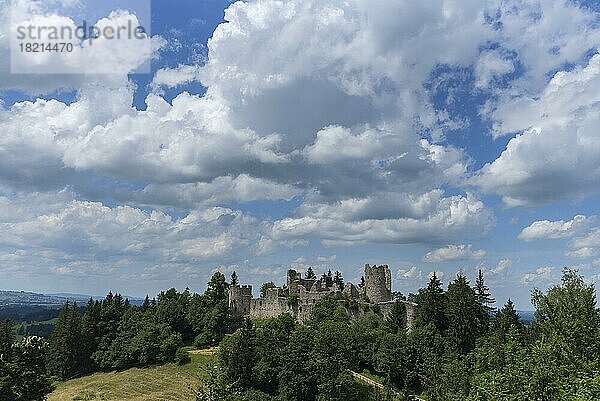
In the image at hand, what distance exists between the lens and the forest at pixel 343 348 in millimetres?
35562

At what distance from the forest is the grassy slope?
2.21m

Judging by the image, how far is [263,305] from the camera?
9275 cm

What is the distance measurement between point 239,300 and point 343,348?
32141 millimetres

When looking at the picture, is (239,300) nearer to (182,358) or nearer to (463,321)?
(182,358)

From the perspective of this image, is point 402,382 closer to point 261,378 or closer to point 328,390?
point 328,390

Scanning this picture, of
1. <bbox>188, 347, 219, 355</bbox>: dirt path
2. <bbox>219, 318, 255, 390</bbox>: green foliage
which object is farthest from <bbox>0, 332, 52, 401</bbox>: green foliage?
<bbox>188, 347, 219, 355</bbox>: dirt path

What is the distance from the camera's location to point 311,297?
86.6m

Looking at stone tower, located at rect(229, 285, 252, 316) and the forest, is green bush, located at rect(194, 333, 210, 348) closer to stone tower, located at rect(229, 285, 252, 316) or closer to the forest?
the forest

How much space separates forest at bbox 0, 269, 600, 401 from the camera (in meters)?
35.6

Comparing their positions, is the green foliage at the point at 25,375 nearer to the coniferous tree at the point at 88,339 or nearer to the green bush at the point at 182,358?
the green bush at the point at 182,358

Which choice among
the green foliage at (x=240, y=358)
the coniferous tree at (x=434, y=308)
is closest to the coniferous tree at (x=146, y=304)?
the green foliage at (x=240, y=358)

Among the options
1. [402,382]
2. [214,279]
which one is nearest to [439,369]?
[402,382]

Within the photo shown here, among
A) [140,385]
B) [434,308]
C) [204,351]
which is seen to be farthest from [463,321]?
[140,385]

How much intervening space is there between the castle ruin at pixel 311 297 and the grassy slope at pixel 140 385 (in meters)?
16.1
